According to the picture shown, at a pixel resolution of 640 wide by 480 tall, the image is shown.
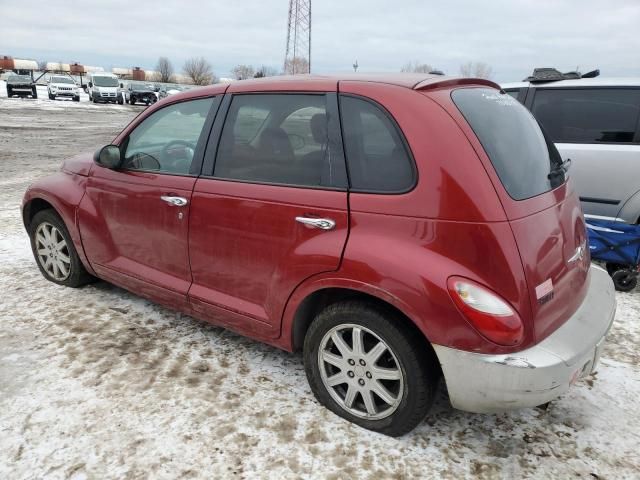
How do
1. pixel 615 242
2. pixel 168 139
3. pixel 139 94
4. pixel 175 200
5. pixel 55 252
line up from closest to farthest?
pixel 175 200 → pixel 168 139 → pixel 55 252 → pixel 615 242 → pixel 139 94

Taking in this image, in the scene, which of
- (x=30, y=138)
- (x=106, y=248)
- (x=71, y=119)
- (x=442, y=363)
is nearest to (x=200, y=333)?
(x=106, y=248)

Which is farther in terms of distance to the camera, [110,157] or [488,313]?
[110,157]

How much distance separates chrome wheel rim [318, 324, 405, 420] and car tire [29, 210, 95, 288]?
2.53m

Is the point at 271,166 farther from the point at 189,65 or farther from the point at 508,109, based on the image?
the point at 189,65

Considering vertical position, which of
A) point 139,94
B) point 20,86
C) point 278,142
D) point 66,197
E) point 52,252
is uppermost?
point 278,142

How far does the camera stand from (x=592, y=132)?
488 centimetres

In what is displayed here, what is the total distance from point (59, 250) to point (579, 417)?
397cm

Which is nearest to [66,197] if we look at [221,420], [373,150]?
[221,420]

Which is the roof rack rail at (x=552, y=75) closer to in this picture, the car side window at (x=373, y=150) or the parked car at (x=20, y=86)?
the car side window at (x=373, y=150)

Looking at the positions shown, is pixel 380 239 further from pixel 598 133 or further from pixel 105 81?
pixel 105 81

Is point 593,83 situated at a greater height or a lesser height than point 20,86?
greater

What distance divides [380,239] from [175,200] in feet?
4.67

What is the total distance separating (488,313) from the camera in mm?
2035

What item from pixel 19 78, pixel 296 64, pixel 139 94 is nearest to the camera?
pixel 19 78
